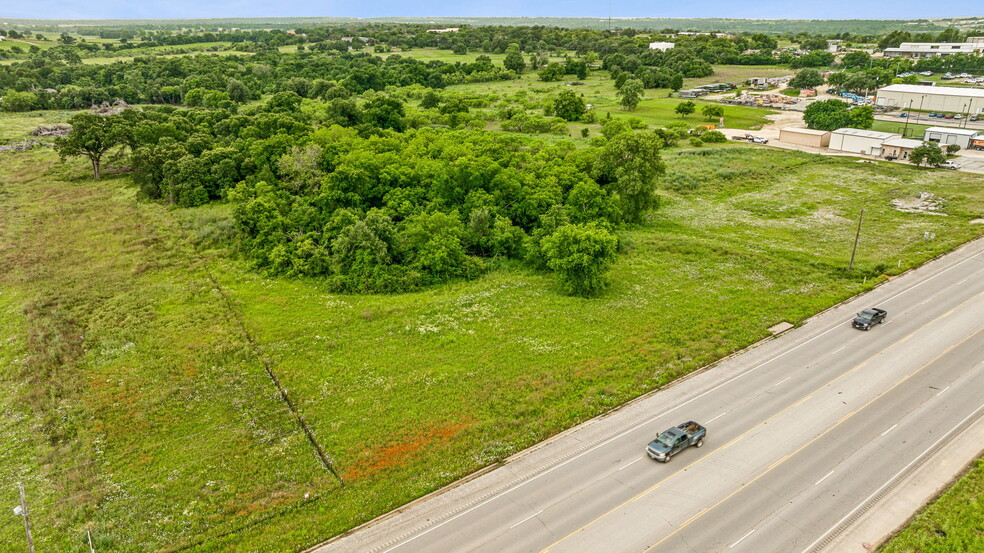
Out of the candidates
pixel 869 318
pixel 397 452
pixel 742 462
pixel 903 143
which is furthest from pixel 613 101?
pixel 397 452

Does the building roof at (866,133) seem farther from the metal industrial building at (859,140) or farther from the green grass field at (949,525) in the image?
the green grass field at (949,525)

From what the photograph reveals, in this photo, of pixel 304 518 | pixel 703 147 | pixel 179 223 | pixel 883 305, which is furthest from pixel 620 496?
pixel 703 147

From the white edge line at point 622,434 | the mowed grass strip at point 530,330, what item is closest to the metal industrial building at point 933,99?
the mowed grass strip at point 530,330

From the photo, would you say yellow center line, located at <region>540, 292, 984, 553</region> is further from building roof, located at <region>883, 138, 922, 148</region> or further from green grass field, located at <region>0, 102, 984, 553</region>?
building roof, located at <region>883, 138, 922, 148</region>

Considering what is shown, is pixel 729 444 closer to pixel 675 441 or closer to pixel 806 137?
pixel 675 441

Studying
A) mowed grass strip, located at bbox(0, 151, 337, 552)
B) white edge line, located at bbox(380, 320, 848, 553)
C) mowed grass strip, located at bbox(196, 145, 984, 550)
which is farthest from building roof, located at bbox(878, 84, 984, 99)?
mowed grass strip, located at bbox(0, 151, 337, 552)
